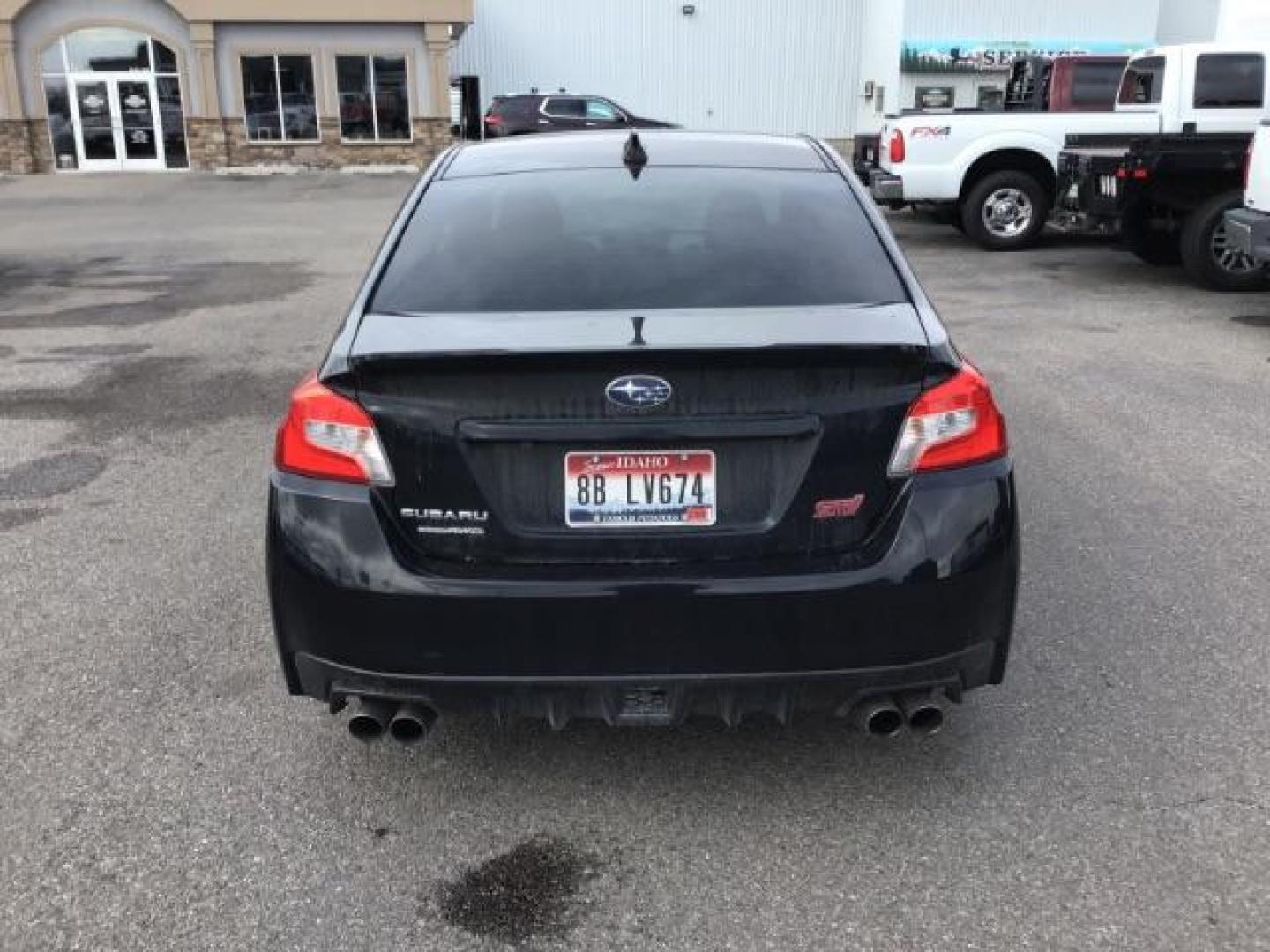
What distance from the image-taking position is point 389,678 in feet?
9.40

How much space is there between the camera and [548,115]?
94.2 ft

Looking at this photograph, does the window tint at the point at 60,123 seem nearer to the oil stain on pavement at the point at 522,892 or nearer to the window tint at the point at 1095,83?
the window tint at the point at 1095,83

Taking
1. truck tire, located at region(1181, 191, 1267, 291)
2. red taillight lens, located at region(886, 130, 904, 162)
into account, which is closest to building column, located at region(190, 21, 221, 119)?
red taillight lens, located at region(886, 130, 904, 162)

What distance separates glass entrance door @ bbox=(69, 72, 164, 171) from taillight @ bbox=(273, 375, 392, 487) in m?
31.2

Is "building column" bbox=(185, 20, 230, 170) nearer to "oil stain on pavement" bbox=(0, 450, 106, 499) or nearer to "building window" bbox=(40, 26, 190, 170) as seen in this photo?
"building window" bbox=(40, 26, 190, 170)

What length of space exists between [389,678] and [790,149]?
2202mm

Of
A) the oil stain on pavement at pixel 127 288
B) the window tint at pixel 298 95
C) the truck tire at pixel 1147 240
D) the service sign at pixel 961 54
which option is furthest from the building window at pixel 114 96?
the truck tire at pixel 1147 240

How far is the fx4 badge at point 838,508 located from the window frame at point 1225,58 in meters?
12.5

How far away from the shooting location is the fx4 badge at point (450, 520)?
2783mm

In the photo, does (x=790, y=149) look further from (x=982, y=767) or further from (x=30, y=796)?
(x=30, y=796)

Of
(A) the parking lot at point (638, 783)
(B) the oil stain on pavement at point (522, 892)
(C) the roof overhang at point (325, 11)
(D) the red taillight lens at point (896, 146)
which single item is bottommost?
(B) the oil stain on pavement at point (522, 892)

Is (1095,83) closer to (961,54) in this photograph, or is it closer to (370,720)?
(370,720)

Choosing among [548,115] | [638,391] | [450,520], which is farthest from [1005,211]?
[548,115]

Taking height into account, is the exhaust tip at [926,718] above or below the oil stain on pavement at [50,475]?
above
